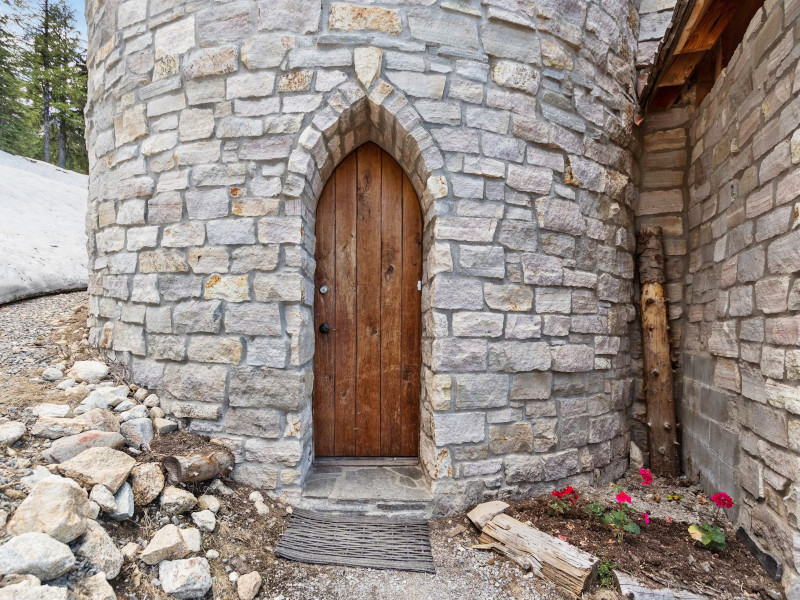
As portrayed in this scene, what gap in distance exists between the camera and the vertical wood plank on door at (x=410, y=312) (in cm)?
308

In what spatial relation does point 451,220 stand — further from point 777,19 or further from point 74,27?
point 74,27

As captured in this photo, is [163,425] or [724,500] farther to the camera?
[163,425]

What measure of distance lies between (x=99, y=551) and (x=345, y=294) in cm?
193

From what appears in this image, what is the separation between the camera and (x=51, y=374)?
9.12 feet

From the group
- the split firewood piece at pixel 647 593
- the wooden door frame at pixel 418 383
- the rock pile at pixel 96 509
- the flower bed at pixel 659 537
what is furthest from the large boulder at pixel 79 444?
the split firewood piece at pixel 647 593

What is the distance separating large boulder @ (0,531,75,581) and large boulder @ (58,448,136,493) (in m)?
0.44

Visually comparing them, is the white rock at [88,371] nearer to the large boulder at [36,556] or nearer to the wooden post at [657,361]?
the large boulder at [36,556]

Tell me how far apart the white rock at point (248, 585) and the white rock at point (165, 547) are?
30 cm

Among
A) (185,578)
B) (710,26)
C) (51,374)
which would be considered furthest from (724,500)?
(51,374)

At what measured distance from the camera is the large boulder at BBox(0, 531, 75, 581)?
1.38 m

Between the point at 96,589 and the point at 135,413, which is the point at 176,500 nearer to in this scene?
the point at 96,589

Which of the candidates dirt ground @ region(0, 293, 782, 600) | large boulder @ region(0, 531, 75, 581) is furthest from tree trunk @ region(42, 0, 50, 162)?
large boulder @ region(0, 531, 75, 581)

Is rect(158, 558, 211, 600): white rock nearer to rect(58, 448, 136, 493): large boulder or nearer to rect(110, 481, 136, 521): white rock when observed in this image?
rect(110, 481, 136, 521): white rock

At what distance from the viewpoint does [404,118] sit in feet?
8.62
